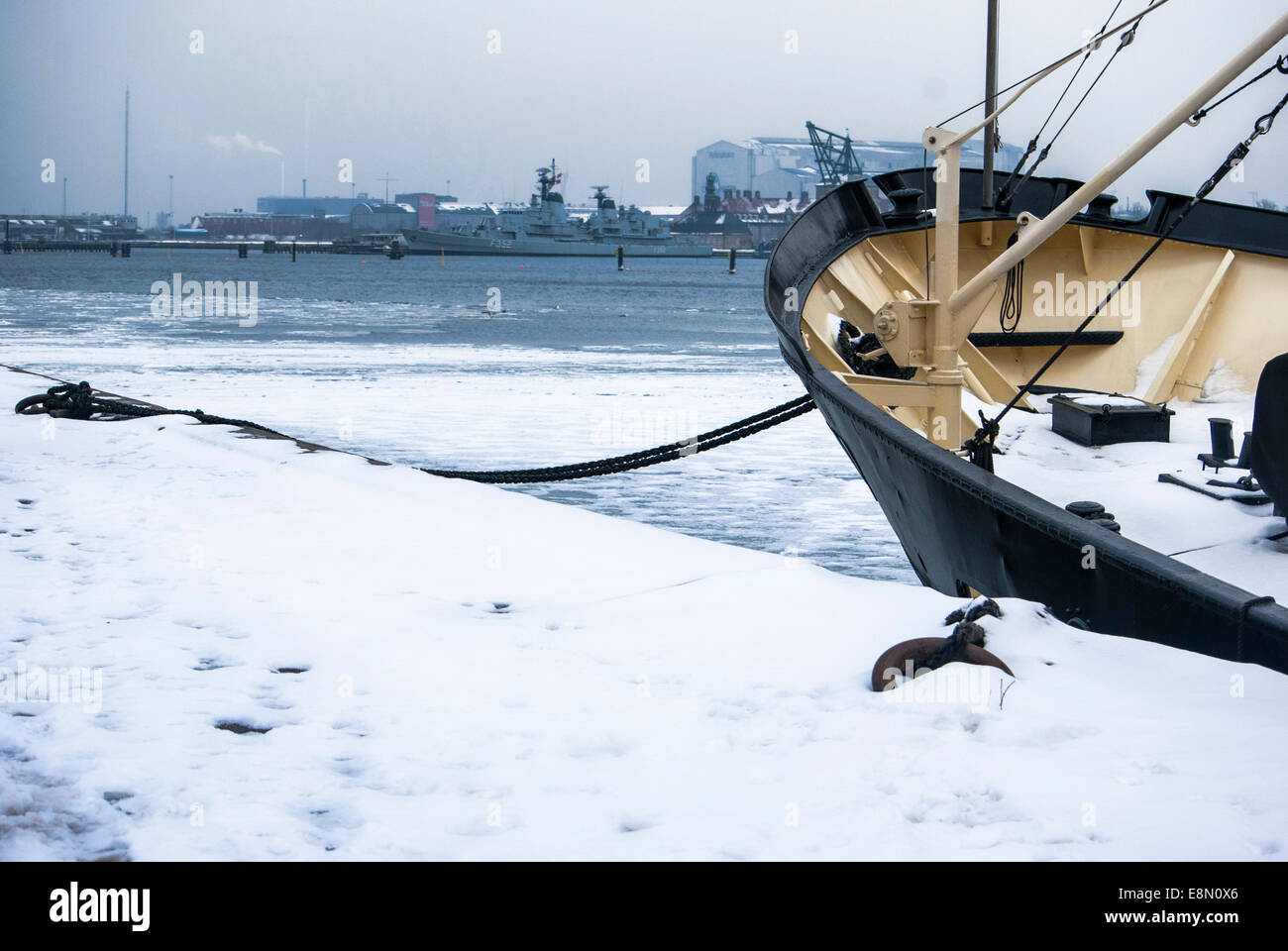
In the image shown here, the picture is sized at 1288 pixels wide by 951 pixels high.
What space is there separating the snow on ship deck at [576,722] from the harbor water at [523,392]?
1.31 meters

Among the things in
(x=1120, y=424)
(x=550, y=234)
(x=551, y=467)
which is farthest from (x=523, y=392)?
(x=550, y=234)

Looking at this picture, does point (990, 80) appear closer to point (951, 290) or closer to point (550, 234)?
point (951, 290)

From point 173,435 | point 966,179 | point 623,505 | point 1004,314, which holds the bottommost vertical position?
point 623,505

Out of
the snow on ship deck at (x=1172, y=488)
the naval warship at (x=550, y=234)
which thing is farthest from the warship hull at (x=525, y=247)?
the snow on ship deck at (x=1172, y=488)

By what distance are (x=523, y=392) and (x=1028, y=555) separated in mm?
11806

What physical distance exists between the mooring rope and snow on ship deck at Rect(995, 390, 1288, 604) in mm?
1378

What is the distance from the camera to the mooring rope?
6777 millimetres

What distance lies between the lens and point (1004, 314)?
9.08m

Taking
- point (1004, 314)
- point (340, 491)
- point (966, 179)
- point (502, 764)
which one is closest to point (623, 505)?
point (340, 491)

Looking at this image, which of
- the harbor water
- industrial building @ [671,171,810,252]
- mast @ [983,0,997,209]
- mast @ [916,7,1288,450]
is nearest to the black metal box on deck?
mast @ [916,7,1288,450]

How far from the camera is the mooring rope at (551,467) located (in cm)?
678

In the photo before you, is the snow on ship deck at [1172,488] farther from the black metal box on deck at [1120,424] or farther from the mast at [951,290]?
the mast at [951,290]
